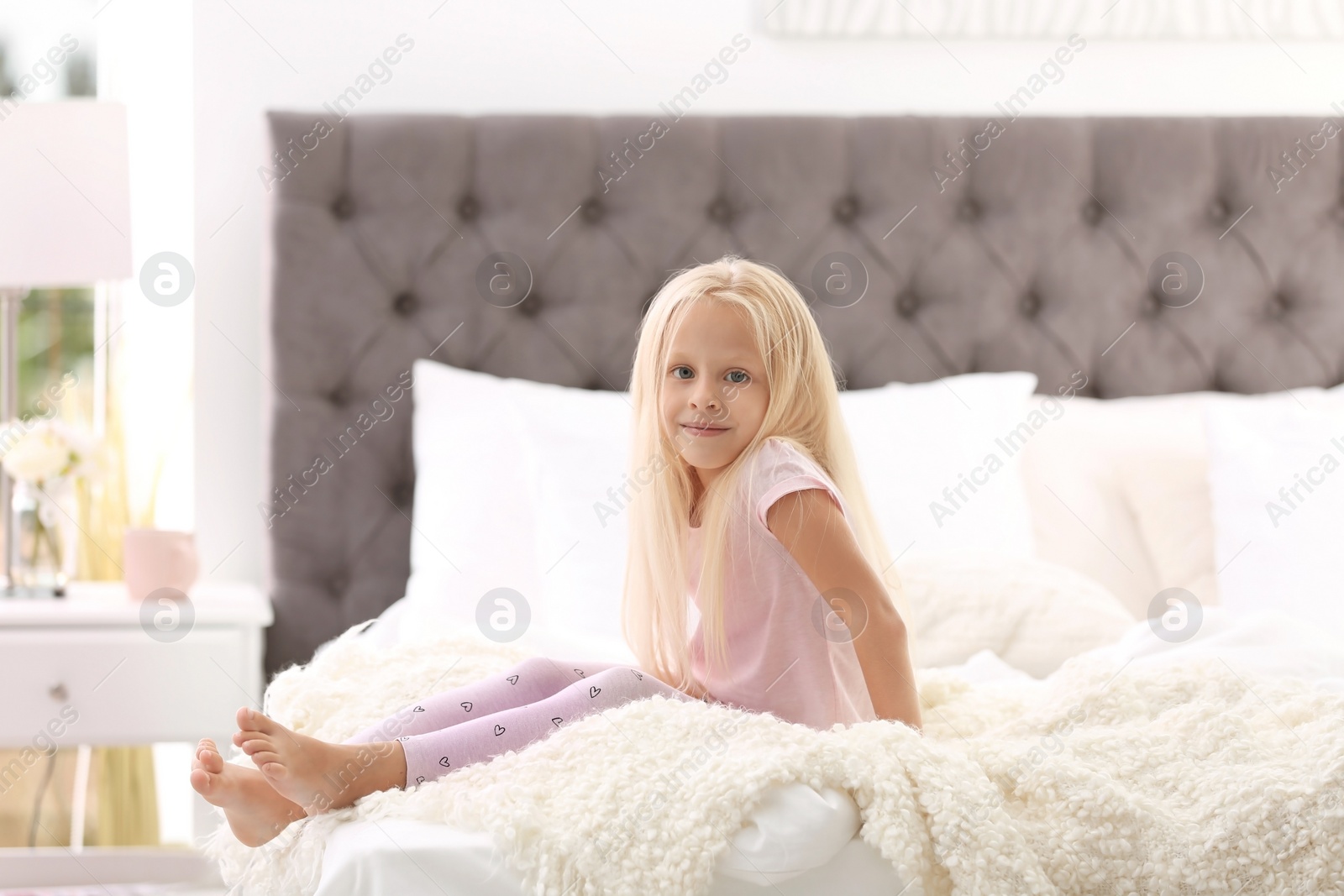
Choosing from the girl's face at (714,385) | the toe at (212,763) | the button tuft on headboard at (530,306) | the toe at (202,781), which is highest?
the button tuft on headboard at (530,306)

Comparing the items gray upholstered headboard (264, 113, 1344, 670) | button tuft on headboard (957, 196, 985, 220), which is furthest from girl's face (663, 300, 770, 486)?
button tuft on headboard (957, 196, 985, 220)

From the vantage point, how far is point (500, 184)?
1.80 m

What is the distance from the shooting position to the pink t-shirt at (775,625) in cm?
101

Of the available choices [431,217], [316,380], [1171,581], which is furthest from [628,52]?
[1171,581]

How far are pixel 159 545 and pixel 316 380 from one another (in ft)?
1.12

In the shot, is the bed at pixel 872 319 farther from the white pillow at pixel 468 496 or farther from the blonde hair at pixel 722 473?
the blonde hair at pixel 722 473

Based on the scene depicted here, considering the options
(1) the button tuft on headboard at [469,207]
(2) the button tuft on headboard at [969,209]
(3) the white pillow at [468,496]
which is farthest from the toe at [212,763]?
(2) the button tuft on headboard at [969,209]

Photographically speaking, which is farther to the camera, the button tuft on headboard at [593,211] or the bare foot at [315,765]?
the button tuft on headboard at [593,211]

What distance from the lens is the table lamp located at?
5.19 feet

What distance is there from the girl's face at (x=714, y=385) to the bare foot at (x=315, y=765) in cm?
40

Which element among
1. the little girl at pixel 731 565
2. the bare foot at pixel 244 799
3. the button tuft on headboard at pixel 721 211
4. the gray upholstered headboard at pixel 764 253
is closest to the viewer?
the bare foot at pixel 244 799

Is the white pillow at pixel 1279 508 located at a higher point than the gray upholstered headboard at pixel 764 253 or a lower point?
lower

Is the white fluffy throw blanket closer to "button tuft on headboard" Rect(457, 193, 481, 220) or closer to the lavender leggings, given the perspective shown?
→ the lavender leggings

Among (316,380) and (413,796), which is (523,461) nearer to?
(316,380)
